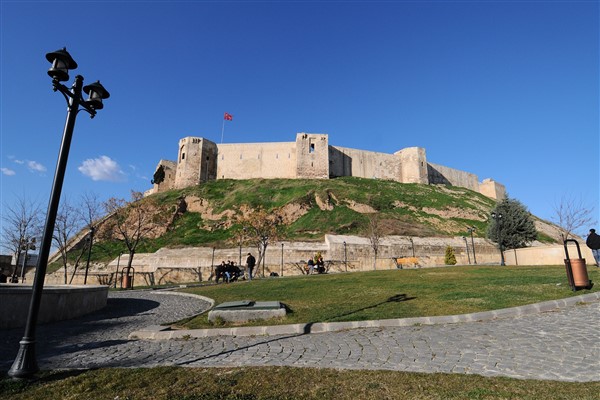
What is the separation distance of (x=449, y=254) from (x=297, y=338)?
26.3 m

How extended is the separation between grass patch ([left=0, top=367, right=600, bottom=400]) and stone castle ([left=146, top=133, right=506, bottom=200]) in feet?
184

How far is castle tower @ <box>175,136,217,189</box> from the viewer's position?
58.4 metres

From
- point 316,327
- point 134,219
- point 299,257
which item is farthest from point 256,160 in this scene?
point 316,327

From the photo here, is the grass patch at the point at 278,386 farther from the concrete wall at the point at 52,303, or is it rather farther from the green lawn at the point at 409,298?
the concrete wall at the point at 52,303

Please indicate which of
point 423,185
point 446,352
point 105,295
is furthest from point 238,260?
point 423,185

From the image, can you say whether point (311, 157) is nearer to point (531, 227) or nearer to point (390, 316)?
point (531, 227)

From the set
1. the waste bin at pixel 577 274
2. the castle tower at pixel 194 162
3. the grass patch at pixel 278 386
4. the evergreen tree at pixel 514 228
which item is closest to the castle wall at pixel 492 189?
the evergreen tree at pixel 514 228

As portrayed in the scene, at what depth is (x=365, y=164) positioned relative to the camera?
6781 cm

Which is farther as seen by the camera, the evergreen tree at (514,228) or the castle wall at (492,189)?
the castle wall at (492,189)

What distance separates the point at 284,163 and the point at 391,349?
58.1 m

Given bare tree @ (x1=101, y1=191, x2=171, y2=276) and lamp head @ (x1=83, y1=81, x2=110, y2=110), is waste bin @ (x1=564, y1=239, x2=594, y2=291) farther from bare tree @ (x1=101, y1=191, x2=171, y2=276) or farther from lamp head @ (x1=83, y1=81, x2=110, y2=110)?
bare tree @ (x1=101, y1=191, x2=171, y2=276)

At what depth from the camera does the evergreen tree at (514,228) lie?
29312 millimetres

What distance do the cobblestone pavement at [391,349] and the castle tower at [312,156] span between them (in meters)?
53.3

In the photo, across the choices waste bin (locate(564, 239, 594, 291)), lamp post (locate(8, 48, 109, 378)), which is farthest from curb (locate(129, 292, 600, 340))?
waste bin (locate(564, 239, 594, 291))
